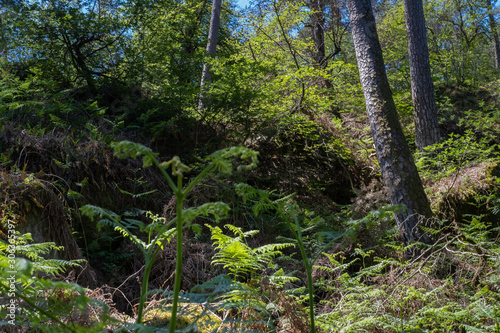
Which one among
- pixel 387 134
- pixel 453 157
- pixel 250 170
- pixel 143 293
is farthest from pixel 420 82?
pixel 143 293

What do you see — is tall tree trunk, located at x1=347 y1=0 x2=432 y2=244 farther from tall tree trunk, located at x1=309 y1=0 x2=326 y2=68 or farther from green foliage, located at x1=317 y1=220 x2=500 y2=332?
tall tree trunk, located at x1=309 y1=0 x2=326 y2=68

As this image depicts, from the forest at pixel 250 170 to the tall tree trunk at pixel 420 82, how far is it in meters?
0.03

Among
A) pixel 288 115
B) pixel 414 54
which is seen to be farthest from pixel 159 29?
pixel 414 54

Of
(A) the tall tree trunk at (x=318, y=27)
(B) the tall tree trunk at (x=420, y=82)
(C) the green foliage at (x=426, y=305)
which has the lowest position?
(C) the green foliage at (x=426, y=305)

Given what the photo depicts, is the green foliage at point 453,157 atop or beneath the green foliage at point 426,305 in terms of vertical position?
atop

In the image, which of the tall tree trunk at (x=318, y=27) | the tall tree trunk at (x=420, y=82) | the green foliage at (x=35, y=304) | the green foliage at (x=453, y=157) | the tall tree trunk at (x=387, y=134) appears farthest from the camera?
the tall tree trunk at (x=318, y=27)

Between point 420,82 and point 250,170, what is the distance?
153 inches

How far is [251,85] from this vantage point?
23.4ft

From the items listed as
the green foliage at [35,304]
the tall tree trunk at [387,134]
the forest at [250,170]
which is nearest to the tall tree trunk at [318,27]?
the forest at [250,170]

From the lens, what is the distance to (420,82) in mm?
7172

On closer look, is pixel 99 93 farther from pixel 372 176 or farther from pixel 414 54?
pixel 414 54

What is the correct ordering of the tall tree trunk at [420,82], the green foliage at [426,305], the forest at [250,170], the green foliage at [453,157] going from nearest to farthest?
the green foliage at [426,305] < the forest at [250,170] < the green foliage at [453,157] < the tall tree trunk at [420,82]

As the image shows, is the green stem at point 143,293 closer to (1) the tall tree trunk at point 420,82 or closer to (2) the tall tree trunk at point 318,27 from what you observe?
(1) the tall tree trunk at point 420,82

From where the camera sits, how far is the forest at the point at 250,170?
2.88 m
